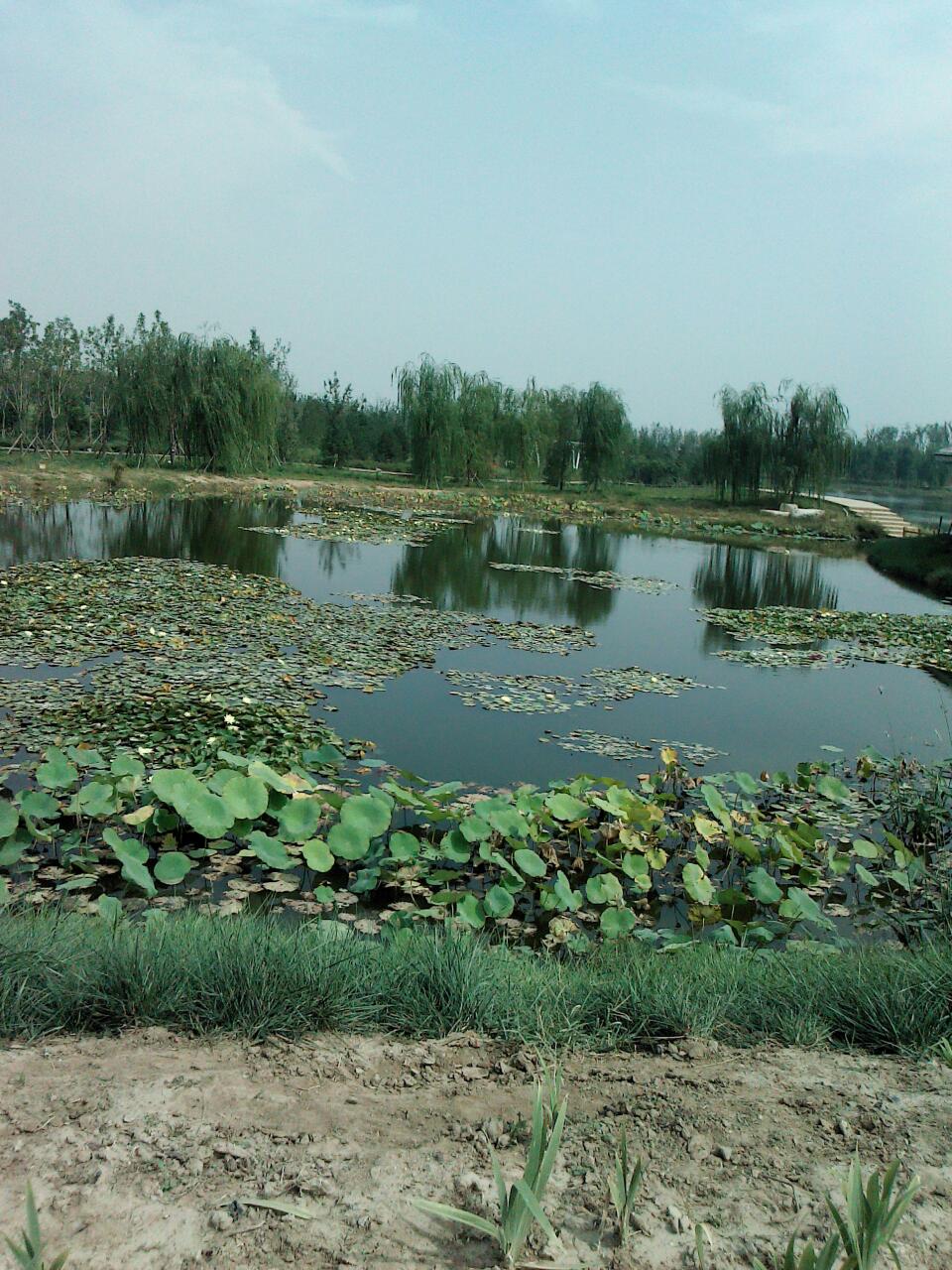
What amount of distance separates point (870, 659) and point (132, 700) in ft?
25.2

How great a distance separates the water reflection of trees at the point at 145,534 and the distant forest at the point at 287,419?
723cm

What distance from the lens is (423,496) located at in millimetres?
28859

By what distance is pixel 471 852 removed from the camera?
4277 mm

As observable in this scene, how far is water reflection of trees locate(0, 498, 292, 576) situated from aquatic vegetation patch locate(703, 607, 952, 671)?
21.2 feet

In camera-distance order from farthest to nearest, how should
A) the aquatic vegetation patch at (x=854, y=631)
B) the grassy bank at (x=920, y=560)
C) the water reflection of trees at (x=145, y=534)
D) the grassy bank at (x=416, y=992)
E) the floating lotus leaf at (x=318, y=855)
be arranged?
1. the grassy bank at (x=920, y=560)
2. the water reflection of trees at (x=145, y=534)
3. the aquatic vegetation patch at (x=854, y=631)
4. the floating lotus leaf at (x=318, y=855)
5. the grassy bank at (x=416, y=992)

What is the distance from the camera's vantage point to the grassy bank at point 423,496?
23.0 meters

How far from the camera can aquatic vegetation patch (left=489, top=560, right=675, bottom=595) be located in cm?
1452

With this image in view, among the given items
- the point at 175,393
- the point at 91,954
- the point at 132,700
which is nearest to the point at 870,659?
the point at 132,700

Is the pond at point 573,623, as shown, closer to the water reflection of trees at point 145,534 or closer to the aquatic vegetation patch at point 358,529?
the water reflection of trees at point 145,534

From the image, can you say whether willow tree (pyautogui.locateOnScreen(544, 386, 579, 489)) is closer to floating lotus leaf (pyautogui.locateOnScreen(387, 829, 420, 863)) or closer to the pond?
the pond

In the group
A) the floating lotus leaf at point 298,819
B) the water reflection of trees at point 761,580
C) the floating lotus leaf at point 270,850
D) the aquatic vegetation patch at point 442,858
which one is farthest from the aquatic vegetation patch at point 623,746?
the water reflection of trees at point 761,580

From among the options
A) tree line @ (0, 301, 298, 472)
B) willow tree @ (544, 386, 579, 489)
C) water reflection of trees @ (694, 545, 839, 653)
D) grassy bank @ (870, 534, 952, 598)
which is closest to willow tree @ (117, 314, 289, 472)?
tree line @ (0, 301, 298, 472)

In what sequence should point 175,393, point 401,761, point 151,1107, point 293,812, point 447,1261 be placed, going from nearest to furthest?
point 447,1261
point 151,1107
point 293,812
point 401,761
point 175,393

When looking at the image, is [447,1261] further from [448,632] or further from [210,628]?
[448,632]
